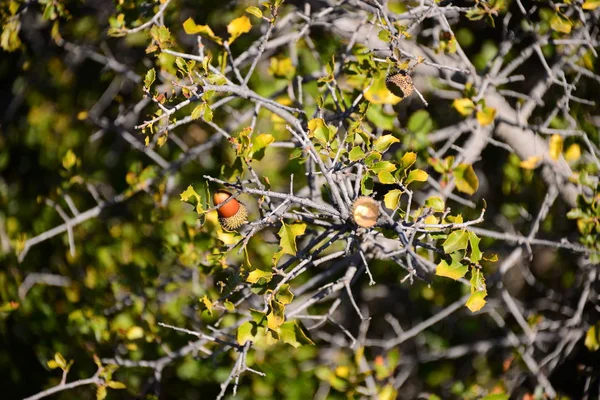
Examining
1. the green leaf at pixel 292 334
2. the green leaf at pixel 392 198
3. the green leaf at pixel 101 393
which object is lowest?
the green leaf at pixel 101 393

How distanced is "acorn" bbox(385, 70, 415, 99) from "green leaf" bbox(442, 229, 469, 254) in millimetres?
440

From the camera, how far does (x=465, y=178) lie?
1.69 metres

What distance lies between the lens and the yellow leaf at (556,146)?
1.82 meters

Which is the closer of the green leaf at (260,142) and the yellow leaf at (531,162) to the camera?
the green leaf at (260,142)

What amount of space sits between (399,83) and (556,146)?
2.60 ft

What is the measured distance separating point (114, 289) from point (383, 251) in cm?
120

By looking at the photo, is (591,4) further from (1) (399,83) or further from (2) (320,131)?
(2) (320,131)

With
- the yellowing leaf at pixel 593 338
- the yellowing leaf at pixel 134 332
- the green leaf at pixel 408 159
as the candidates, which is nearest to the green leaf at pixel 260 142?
the green leaf at pixel 408 159

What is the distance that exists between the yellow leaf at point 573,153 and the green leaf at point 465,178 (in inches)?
20.2

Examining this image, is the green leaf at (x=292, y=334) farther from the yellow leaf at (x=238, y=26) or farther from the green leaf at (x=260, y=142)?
the yellow leaf at (x=238, y=26)

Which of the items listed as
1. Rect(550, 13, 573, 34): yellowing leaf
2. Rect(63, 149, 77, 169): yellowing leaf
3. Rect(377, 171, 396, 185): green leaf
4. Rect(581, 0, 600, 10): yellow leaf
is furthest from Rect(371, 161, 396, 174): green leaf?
Rect(63, 149, 77, 169): yellowing leaf

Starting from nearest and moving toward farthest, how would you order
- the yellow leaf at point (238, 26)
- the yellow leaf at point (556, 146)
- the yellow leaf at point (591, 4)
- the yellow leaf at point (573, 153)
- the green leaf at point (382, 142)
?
the green leaf at point (382, 142)
the yellow leaf at point (238, 26)
the yellow leaf at point (591, 4)
the yellow leaf at point (556, 146)
the yellow leaf at point (573, 153)

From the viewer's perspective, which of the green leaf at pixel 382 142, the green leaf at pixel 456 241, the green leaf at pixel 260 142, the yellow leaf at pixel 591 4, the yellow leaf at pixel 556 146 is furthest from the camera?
the yellow leaf at pixel 556 146

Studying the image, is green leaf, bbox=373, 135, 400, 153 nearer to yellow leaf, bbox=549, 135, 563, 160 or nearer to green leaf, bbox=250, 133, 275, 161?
green leaf, bbox=250, 133, 275, 161
